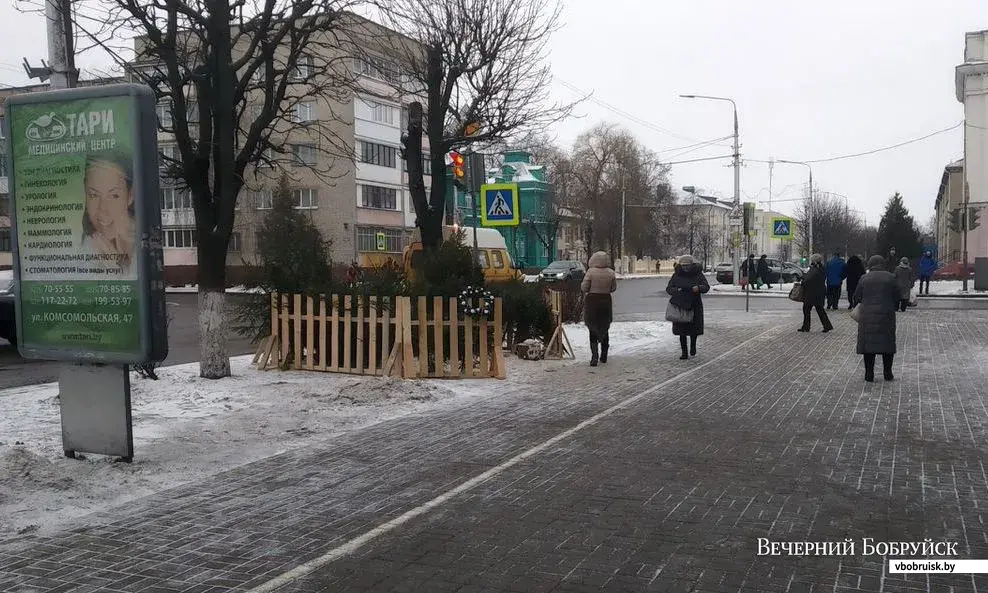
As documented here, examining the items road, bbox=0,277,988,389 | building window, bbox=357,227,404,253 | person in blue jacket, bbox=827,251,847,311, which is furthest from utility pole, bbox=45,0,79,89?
building window, bbox=357,227,404,253

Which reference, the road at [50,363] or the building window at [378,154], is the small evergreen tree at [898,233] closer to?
the building window at [378,154]

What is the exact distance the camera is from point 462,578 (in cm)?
442

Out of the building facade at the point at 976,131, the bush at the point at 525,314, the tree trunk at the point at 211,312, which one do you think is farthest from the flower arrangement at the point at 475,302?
the building facade at the point at 976,131

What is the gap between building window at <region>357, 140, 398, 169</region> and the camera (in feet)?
191

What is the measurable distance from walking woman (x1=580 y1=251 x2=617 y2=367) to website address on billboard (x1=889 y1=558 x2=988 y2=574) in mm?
8726

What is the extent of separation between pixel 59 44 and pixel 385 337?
5.08m

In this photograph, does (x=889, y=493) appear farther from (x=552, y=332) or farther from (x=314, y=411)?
(x=552, y=332)

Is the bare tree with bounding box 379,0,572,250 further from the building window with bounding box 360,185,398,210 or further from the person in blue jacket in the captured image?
the building window with bounding box 360,185,398,210

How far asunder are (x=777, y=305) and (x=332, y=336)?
2241cm

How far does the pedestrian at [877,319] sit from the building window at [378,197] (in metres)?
49.2

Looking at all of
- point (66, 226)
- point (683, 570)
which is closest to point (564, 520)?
point (683, 570)

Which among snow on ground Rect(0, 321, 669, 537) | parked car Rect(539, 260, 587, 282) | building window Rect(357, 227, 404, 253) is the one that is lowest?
snow on ground Rect(0, 321, 669, 537)

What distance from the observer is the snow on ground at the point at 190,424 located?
6.17m

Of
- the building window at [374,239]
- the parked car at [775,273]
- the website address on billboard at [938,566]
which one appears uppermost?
the building window at [374,239]
